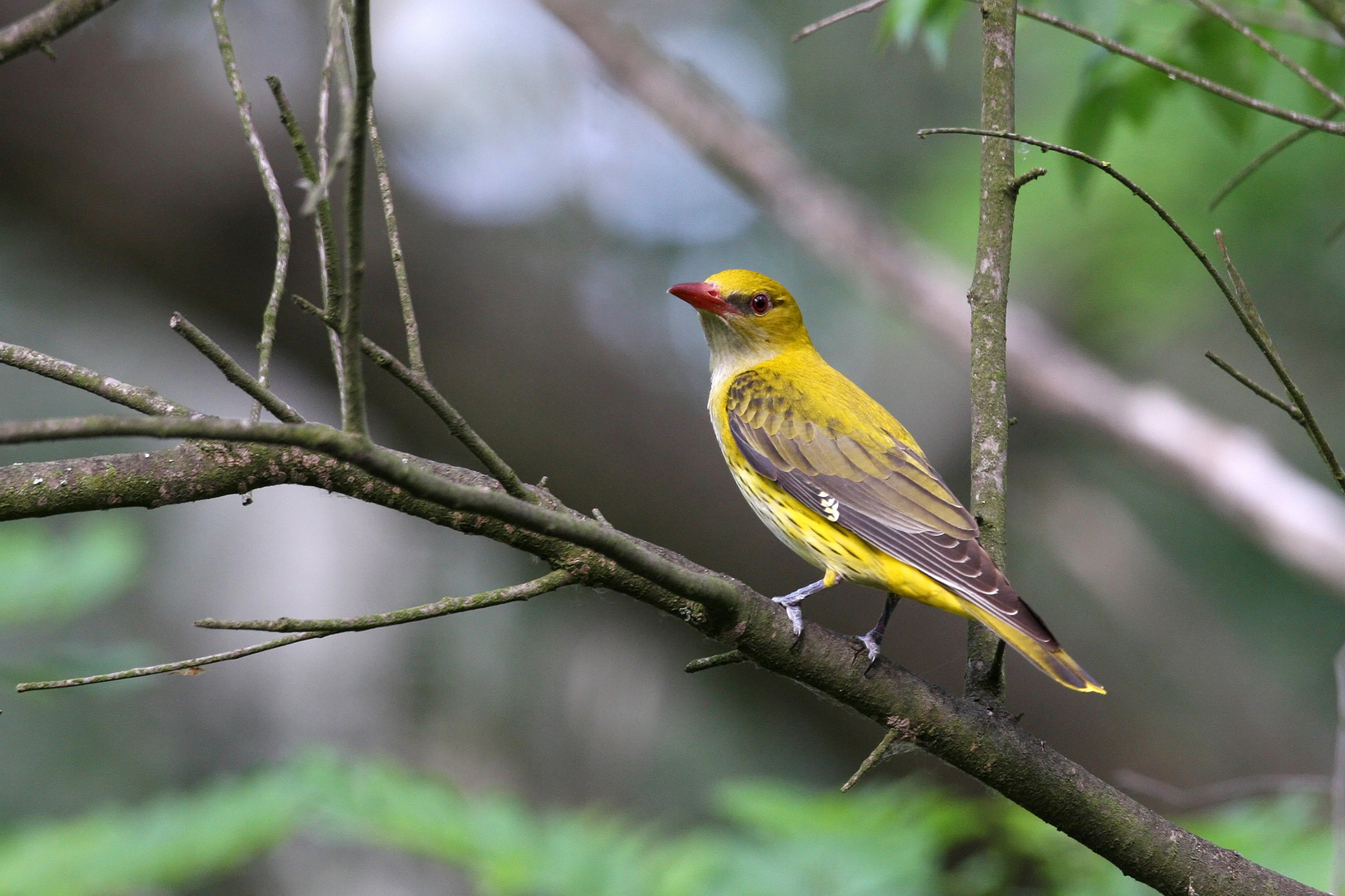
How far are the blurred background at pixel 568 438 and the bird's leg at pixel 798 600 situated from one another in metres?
1.78

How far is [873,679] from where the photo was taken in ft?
6.61

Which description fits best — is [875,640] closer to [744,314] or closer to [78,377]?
[78,377]

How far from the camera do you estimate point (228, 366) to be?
4.91 feet

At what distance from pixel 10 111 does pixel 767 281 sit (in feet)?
13.6

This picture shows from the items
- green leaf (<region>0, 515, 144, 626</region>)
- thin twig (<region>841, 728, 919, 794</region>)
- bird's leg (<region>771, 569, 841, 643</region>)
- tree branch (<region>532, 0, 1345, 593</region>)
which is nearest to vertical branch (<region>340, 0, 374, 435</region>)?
bird's leg (<region>771, 569, 841, 643</region>)

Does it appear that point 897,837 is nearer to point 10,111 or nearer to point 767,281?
point 767,281

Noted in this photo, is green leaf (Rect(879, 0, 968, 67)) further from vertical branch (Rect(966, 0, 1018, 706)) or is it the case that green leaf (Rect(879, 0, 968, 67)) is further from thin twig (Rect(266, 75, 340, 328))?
thin twig (Rect(266, 75, 340, 328))

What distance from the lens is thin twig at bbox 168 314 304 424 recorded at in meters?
1.44

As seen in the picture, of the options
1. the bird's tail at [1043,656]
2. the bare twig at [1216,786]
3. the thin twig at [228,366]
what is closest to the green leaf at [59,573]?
the thin twig at [228,366]

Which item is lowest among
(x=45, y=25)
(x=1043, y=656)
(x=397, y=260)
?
(x=1043, y=656)

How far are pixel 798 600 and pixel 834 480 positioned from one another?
56 centimetres

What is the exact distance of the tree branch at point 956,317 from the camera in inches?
208

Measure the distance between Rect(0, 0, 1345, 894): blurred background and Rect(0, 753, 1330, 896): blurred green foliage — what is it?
0.27m

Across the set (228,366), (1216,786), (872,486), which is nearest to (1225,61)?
(872,486)
